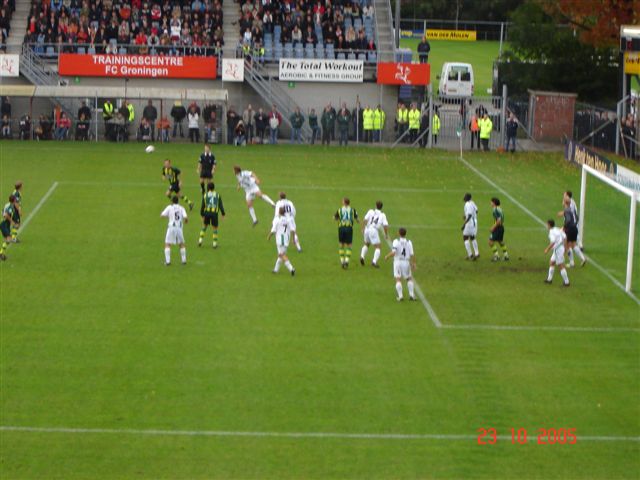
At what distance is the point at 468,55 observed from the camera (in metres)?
97.6

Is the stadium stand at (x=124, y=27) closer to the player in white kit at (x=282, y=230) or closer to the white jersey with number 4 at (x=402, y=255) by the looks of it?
the player in white kit at (x=282, y=230)

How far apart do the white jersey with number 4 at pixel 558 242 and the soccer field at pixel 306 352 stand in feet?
2.45

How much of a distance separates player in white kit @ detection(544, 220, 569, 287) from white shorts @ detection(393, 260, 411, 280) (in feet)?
11.9

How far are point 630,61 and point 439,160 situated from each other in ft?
28.3

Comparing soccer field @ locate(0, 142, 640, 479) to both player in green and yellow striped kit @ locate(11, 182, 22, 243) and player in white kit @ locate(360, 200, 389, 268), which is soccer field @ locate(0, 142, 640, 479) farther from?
player in white kit @ locate(360, 200, 389, 268)

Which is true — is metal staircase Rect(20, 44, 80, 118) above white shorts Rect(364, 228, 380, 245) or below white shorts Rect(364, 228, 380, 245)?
above

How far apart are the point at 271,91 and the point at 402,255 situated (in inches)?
1192

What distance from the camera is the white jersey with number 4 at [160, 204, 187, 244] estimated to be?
29.2 metres

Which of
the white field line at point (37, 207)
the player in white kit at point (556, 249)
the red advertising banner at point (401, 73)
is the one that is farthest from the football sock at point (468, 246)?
the red advertising banner at point (401, 73)

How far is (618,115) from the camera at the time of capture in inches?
2004

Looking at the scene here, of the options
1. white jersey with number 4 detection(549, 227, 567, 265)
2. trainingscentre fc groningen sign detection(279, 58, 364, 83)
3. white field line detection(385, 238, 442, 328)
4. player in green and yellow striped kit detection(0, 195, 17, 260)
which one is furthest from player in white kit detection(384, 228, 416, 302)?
trainingscentre fc groningen sign detection(279, 58, 364, 83)

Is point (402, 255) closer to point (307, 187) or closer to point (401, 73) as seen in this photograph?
point (307, 187)

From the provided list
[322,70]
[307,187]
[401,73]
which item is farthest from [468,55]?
[307,187]

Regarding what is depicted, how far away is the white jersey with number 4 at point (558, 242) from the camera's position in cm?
2820
